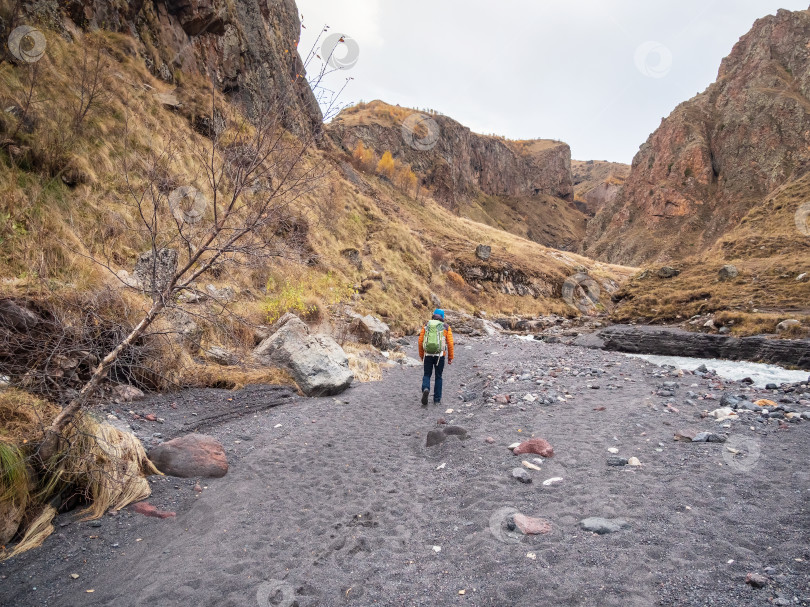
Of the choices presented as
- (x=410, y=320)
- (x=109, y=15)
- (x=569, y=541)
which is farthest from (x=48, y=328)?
(x=109, y=15)

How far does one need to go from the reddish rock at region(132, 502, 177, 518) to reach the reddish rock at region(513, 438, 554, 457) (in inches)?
168

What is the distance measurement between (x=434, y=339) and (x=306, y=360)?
3.28m

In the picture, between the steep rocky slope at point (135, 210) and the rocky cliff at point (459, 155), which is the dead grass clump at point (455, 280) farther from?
the rocky cliff at point (459, 155)

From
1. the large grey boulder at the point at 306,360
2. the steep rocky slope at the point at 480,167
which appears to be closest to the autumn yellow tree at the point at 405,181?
the steep rocky slope at the point at 480,167

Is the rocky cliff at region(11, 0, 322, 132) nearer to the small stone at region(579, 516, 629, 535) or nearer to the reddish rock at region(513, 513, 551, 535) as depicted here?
the reddish rock at region(513, 513, 551, 535)

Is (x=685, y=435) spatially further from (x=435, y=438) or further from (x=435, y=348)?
(x=435, y=348)

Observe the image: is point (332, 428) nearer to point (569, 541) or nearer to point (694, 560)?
point (569, 541)

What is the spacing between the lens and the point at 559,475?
4547mm

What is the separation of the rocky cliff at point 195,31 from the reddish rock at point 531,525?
11384 mm

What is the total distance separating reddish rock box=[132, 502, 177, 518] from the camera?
3994 millimetres

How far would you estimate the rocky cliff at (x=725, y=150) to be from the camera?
67000mm

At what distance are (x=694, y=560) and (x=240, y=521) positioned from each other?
13.4 ft

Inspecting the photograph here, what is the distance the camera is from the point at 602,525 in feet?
11.2

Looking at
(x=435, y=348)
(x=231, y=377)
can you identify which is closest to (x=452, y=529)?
(x=435, y=348)
